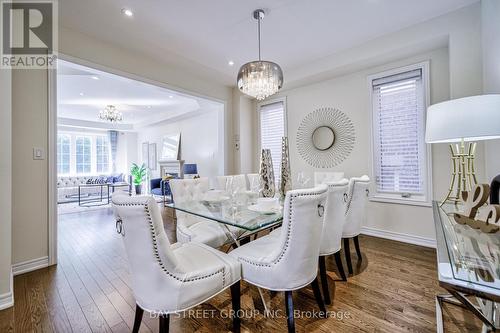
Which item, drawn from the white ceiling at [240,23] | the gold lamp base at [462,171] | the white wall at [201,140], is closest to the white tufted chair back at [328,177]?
the gold lamp base at [462,171]

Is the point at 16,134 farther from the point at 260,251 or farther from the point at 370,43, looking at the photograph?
the point at 370,43

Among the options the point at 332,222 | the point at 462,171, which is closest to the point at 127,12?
the point at 332,222

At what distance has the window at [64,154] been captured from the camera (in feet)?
25.8

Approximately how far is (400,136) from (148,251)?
342cm

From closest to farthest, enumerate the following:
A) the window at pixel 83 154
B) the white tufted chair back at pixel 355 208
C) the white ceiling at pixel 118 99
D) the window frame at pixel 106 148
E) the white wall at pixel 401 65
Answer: the white tufted chair back at pixel 355 208
the white wall at pixel 401 65
the white ceiling at pixel 118 99
the window at pixel 83 154
the window frame at pixel 106 148

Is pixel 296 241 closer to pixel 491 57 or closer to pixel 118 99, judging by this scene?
pixel 491 57

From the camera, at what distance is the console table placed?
2.06ft

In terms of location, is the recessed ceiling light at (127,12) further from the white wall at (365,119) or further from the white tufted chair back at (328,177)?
the white tufted chair back at (328,177)

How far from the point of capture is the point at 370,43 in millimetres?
2932

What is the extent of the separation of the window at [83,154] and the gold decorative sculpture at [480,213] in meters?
10.5

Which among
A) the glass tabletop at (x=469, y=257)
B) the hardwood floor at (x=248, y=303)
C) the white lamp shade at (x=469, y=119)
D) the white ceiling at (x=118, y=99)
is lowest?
the hardwood floor at (x=248, y=303)

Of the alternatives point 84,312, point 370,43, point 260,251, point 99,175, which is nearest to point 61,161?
point 99,175

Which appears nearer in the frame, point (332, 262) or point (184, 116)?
point (332, 262)

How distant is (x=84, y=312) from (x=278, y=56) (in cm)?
371
